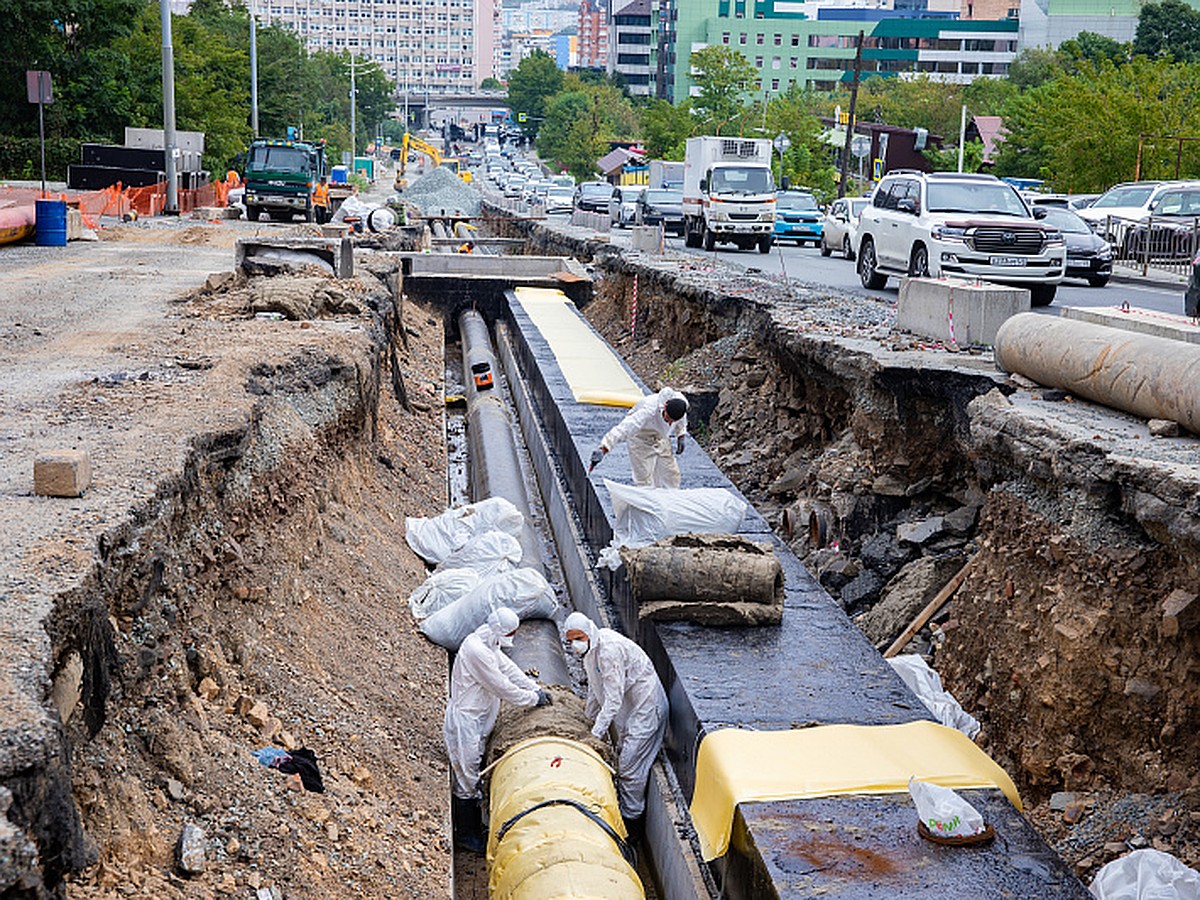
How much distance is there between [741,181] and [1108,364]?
24262 millimetres

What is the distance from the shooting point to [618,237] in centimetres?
3384

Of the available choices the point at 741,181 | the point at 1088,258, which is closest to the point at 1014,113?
the point at 741,181

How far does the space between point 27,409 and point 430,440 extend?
8.10 metres

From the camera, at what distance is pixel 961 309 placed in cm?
1241

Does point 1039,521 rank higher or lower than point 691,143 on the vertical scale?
lower

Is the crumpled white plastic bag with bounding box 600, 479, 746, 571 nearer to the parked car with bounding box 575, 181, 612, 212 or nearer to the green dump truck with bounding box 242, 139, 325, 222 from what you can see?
the green dump truck with bounding box 242, 139, 325, 222

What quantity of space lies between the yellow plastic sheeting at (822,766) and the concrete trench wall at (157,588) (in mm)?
2690

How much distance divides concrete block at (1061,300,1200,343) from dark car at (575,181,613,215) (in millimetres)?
37144

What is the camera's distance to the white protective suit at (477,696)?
25.8 ft

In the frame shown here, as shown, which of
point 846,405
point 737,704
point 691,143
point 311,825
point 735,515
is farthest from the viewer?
point 691,143

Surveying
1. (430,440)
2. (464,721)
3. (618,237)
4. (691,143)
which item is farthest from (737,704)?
(691,143)

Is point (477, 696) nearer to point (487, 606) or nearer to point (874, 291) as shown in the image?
point (487, 606)

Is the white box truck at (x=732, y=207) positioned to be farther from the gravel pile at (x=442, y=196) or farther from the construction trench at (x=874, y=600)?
the gravel pile at (x=442, y=196)

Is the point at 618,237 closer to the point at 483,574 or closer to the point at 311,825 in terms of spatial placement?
the point at 483,574
